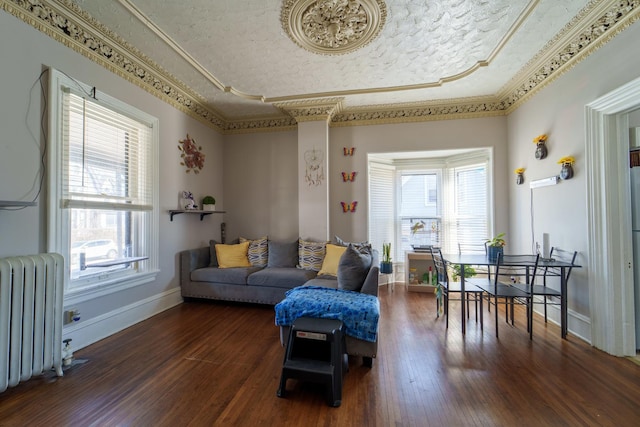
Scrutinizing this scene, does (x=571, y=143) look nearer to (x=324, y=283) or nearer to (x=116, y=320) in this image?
(x=324, y=283)

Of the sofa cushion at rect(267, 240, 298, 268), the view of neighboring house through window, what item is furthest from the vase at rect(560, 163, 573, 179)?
the sofa cushion at rect(267, 240, 298, 268)

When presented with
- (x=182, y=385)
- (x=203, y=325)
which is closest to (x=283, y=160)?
(x=203, y=325)

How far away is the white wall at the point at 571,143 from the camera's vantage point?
2.19m

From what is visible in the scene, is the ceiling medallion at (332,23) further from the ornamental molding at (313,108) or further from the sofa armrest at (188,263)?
the sofa armrest at (188,263)

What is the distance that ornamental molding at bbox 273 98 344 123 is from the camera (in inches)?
154

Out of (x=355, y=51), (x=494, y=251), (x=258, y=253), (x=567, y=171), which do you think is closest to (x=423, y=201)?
(x=494, y=251)

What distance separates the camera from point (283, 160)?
4586mm

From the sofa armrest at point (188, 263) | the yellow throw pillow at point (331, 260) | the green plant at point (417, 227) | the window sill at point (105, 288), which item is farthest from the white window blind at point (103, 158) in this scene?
the green plant at point (417, 227)

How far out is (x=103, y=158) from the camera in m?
2.69

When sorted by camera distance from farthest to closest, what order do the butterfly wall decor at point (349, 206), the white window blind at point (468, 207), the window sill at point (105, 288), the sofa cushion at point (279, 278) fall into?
the butterfly wall decor at point (349, 206) < the white window blind at point (468, 207) < the sofa cushion at point (279, 278) < the window sill at point (105, 288)

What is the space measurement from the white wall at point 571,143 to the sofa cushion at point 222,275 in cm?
375

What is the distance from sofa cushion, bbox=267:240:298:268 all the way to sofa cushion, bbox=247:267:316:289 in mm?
345

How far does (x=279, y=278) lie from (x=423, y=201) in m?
2.94

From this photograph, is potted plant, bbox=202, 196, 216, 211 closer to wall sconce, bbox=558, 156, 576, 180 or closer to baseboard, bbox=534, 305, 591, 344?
wall sconce, bbox=558, 156, 576, 180
